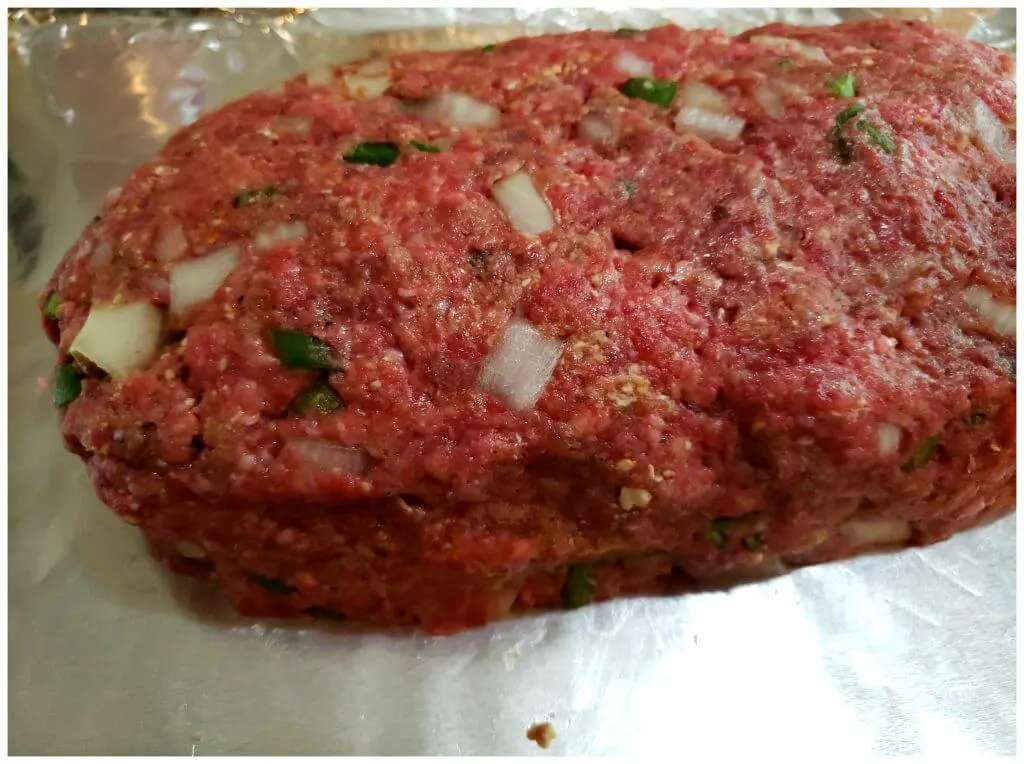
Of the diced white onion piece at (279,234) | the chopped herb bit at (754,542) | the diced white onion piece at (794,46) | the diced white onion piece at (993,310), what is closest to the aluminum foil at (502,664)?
the chopped herb bit at (754,542)

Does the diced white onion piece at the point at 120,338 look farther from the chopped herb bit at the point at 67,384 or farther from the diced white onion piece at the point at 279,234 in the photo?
the diced white onion piece at the point at 279,234

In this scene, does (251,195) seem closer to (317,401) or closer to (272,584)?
(317,401)

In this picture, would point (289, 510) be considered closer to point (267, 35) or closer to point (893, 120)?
point (893, 120)

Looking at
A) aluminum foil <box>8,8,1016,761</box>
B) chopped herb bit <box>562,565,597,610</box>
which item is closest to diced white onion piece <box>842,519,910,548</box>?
aluminum foil <box>8,8,1016,761</box>

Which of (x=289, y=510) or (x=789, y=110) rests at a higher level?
(x=789, y=110)

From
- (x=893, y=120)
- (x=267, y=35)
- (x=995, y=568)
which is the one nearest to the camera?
(x=893, y=120)

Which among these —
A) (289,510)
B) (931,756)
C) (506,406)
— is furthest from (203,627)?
(931,756)
